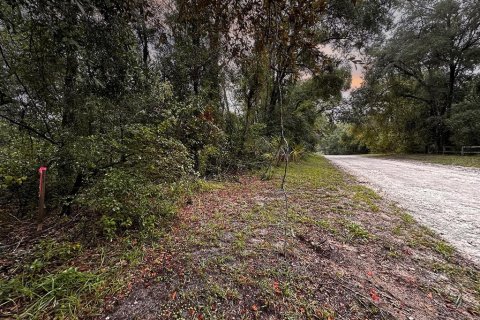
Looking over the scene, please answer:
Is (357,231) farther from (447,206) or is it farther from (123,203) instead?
(123,203)

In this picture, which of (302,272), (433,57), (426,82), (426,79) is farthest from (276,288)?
(426,79)

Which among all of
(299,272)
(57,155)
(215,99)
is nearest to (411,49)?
(215,99)

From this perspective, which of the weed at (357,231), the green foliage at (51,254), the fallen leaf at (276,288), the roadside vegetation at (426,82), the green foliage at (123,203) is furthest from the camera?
the roadside vegetation at (426,82)

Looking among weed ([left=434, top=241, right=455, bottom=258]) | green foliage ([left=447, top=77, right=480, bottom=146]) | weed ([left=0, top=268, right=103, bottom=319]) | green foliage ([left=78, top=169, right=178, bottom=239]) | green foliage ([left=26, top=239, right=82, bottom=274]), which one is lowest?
weed ([left=434, top=241, right=455, bottom=258])

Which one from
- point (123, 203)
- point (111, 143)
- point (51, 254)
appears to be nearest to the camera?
point (51, 254)

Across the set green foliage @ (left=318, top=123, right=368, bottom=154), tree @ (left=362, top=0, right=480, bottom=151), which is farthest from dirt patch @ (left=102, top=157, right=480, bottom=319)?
green foliage @ (left=318, top=123, right=368, bottom=154)

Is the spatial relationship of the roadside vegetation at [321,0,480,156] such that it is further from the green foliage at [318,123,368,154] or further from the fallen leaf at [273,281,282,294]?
the fallen leaf at [273,281,282,294]

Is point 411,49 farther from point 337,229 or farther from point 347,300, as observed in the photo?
point 347,300

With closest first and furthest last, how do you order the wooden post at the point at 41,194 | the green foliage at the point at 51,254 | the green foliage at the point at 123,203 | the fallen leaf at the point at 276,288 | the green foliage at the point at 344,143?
1. the fallen leaf at the point at 276,288
2. the green foliage at the point at 51,254
3. the wooden post at the point at 41,194
4. the green foliage at the point at 123,203
5. the green foliage at the point at 344,143

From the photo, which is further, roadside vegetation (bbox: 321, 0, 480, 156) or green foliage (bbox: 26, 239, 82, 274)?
roadside vegetation (bbox: 321, 0, 480, 156)

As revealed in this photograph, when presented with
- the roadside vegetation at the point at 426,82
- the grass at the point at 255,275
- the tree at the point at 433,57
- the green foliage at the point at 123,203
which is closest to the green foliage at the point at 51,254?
the grass at the point at 255,275

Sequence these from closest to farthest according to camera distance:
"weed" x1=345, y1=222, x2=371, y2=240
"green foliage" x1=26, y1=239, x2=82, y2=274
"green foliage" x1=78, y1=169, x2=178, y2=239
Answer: "green foliage" x1=26, y1=239, x2=82, y2=274
"green foliage" x1=78, y1=169, x2=178, y2=239
"weed" x1=345, y1=222, x2=371, y2=240

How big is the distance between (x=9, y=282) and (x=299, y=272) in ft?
7.32

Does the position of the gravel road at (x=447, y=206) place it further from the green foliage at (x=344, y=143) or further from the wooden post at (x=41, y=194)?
the green foliage at (x=344, y=143)
